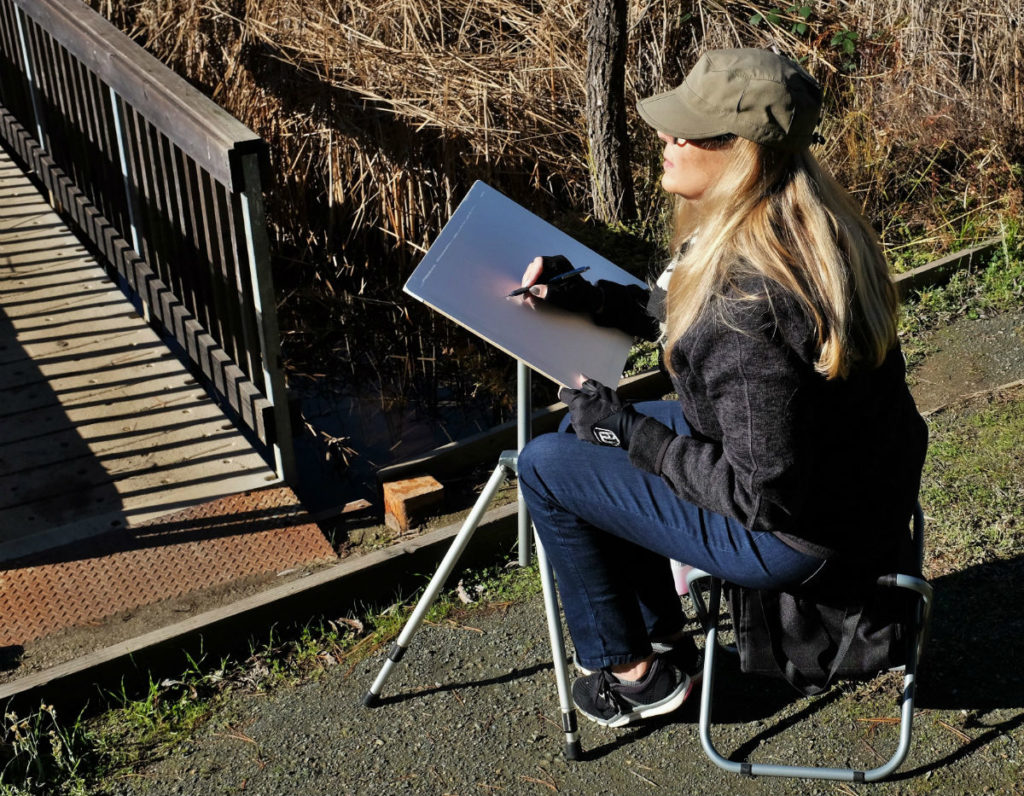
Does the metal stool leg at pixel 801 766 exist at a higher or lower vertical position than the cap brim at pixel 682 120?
lower

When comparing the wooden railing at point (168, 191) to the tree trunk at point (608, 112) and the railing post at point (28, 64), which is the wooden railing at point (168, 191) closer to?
the railing post at point (28, 64)

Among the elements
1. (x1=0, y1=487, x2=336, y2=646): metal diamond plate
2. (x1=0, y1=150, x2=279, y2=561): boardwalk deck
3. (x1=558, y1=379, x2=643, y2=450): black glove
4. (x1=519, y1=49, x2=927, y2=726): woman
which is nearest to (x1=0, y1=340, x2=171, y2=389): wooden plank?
(x1=0, y1=150, x2=279, y2=561): boardwalk deck

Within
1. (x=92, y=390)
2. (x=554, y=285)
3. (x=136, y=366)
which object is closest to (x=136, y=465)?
(x=92, y=390)

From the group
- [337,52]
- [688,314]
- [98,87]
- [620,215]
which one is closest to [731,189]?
[688,314]

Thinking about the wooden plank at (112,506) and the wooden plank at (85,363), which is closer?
the wooden plank at (112,506)

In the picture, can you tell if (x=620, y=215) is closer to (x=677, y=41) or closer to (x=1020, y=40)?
(x=677, y=41)

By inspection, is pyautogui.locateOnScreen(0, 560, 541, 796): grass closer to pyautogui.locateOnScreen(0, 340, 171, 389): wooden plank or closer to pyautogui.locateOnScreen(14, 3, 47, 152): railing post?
pyautogui.locateOnScreen(0, 340, 171, 389): wooden plank

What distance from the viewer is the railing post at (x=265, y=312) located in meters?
3.83

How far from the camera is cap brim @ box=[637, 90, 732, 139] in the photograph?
2434 millimetres

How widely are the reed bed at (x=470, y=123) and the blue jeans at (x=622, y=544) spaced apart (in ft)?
10.9

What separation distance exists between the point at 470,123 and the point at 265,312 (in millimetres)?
3016

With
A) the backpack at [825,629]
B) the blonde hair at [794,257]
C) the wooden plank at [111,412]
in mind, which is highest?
the blonde hair at [794,257]

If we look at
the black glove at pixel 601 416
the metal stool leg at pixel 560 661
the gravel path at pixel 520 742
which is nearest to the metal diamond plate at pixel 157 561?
the gravel path at pixel 520 742

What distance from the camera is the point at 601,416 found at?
271 centimetres
